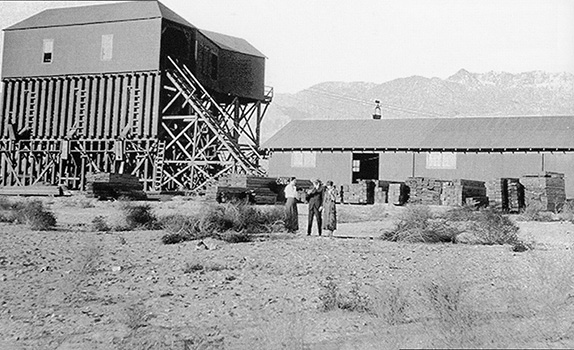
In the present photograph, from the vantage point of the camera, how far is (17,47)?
41438 mm

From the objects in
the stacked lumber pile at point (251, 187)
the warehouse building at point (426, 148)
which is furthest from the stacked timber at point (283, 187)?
the warehouse building at point (426, 148)

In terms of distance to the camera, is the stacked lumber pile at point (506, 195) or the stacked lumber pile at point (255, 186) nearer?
the stacked lumber pile at point (506, 195)

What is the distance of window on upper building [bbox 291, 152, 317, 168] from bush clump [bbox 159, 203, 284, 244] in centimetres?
1992

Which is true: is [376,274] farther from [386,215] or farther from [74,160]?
[74,160]

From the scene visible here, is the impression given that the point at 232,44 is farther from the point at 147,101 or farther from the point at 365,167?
the point at 365,167

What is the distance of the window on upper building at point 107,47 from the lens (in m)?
38.8

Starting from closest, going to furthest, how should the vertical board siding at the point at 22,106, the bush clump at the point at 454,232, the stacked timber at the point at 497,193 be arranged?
the bush clump at the point at 454,232, the stacked timber at the point at 497,193, the vertical board siding at the point at 22,106

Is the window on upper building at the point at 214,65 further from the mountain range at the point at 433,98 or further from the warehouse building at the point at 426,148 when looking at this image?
the mountain range at the point at 433,98

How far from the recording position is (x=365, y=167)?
138 ft

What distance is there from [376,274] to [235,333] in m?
4.02

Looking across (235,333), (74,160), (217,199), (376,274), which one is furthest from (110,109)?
(235,333)

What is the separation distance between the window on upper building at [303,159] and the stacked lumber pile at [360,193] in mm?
6966

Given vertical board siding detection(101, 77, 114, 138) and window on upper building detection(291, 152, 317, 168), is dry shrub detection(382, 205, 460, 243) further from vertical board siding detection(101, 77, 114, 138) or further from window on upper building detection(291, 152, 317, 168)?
vertical board siding detection(101, 77, 114, 138)

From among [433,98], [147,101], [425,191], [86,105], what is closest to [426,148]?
[425,191]
